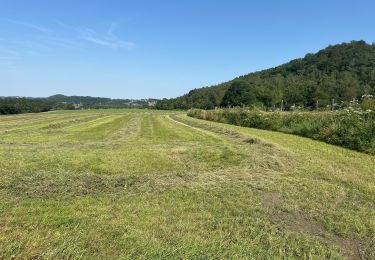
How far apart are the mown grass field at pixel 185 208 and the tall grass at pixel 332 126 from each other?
2.75 m

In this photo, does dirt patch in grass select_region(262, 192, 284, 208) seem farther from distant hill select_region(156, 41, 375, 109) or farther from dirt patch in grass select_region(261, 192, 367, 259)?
distant hill select_region(156, 41, 375, 109)

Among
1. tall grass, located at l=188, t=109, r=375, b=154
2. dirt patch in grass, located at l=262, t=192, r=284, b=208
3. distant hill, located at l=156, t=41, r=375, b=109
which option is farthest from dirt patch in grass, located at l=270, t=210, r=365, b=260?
distant hill, located at l=156, t=41, r=375, b=109

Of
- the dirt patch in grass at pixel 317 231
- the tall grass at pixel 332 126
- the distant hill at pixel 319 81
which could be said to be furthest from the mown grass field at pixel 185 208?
the distant hill at pixel 319 81

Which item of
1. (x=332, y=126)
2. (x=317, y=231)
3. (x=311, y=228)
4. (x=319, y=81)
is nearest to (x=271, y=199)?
(x=311, y=228)

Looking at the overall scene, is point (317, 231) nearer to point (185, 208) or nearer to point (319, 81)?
point (185, 208)

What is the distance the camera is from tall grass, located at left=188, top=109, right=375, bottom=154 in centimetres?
1301

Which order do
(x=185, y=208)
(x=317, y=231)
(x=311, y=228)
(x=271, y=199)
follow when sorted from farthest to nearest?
(x=271, y=199)
(x=185, y=208)
(x=311, y=228)
(x=317, y=231)

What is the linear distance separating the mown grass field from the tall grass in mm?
2747

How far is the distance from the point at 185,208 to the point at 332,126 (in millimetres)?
11327

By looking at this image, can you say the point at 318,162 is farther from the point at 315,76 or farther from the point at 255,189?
the point at 315,76

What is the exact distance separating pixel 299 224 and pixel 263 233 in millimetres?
844

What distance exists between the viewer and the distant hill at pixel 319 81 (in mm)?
70000

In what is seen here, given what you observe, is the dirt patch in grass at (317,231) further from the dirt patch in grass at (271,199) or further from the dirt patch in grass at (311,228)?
the dirt patch in grass at (271,199)

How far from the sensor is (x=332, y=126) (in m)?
15.4
